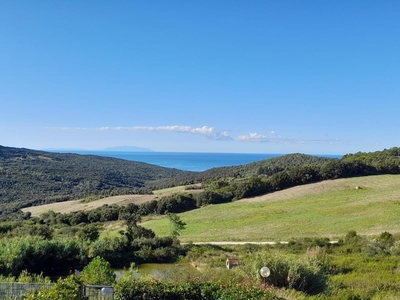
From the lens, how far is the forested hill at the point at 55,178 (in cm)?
7131

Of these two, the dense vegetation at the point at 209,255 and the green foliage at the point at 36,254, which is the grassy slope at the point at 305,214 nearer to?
the dense vegetation at the point at 209,255

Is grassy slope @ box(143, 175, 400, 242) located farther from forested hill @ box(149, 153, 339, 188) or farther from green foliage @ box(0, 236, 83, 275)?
forested hill @ box(149, 153, 339, 188)

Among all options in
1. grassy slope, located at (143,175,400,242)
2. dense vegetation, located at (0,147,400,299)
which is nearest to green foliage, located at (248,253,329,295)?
dense vegetation, located at (0,147,400,299)

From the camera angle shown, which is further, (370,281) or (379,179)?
(379,179)

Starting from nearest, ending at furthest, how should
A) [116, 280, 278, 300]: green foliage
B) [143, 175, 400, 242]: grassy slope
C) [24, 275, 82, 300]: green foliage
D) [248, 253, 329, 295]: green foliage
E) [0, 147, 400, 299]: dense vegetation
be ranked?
[24, 275, 82, 300]: green foliage, [116, 280, 278, 300]: green foliage, [0, 147, 400, 299]: dense vegetation, [248, 253, 329, 295]: green foliage, [143, 175, 400, 242]: grassy slope

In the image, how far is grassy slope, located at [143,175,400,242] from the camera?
3300cm

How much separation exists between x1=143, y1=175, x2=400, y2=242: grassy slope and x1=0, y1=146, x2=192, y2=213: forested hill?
3254 cm

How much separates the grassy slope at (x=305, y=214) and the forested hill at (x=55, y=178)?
1281 inches

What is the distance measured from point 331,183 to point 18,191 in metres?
58.6

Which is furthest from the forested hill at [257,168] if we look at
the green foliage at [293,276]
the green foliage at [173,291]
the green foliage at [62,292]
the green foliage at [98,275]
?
the green foliage at [62,292]

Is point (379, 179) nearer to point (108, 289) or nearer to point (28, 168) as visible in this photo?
point (108, 289)

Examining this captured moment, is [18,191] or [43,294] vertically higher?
[43,294]

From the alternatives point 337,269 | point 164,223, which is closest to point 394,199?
point 164,223

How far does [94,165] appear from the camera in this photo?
407 feet
